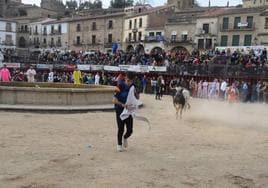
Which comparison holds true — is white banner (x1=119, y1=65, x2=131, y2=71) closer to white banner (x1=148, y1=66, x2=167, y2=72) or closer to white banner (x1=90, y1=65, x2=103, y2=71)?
white banner (x1=148, y1=66, x2=167, y2=72)

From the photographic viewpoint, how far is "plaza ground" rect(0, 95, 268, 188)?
7.24 metres

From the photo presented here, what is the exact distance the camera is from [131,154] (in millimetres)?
9211

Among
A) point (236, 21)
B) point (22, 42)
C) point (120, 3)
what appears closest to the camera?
point (236, 21)

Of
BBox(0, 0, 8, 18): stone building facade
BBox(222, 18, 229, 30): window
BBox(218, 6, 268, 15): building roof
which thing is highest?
BBox(0, 0, 8, 18): stone building facade

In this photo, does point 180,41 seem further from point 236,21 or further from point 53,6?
point 53,6

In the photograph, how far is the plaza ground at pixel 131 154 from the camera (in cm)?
724

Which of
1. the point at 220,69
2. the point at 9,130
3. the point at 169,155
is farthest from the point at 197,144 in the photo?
the point at 220,69

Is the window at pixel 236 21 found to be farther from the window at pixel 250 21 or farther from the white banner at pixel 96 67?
the white banner at pixel 96 67

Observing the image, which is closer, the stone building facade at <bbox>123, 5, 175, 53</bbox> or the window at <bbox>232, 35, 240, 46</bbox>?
the window at <bbox>232, 35, 240, 46</bbox>

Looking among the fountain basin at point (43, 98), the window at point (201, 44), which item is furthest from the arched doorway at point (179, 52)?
the fountain basin at point (43, 98)

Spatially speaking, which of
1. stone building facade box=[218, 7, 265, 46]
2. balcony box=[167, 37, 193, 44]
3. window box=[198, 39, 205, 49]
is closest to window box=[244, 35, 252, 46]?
stone building facade box=[218, 7, 265, 46]

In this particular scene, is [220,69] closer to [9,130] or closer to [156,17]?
[9,130]

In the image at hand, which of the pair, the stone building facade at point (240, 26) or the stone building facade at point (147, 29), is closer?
the stone building facade at point (240, 26)

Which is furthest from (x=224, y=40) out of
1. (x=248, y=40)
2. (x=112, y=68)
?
(x=112, y=68)
